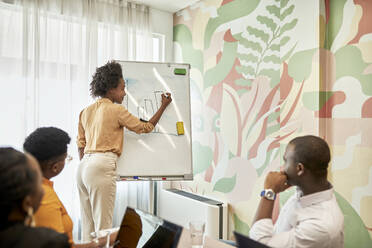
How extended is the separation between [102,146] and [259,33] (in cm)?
170

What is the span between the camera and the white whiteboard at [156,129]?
2.93 m

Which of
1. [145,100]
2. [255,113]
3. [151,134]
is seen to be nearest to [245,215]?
[255,113]

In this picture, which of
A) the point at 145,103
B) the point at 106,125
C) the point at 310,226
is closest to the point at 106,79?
the point at 106,125

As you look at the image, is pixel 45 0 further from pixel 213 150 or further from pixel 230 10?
pixel 213 150

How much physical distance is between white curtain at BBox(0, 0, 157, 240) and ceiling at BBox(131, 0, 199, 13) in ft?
0.60

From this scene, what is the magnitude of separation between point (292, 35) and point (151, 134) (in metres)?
1.51

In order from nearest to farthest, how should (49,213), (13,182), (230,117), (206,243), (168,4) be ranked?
(13,182) < (49,213) < (206,243) < (230,117) < (168,4)

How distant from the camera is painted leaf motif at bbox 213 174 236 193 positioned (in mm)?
3138

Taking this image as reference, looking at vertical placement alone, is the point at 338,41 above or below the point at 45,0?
below

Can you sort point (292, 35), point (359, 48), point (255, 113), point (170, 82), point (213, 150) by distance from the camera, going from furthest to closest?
point (213, 150), point (170, 82), point (255, 113), point (292, 35), point (359, 48)

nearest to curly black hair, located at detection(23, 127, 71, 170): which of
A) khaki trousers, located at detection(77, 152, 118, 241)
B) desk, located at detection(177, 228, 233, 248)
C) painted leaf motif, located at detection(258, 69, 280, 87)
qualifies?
desk, located at detection(177, 228, 233, 248)

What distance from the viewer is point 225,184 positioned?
322 cm

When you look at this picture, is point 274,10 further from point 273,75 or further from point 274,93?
point 274,93

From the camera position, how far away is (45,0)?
3.16 meters
